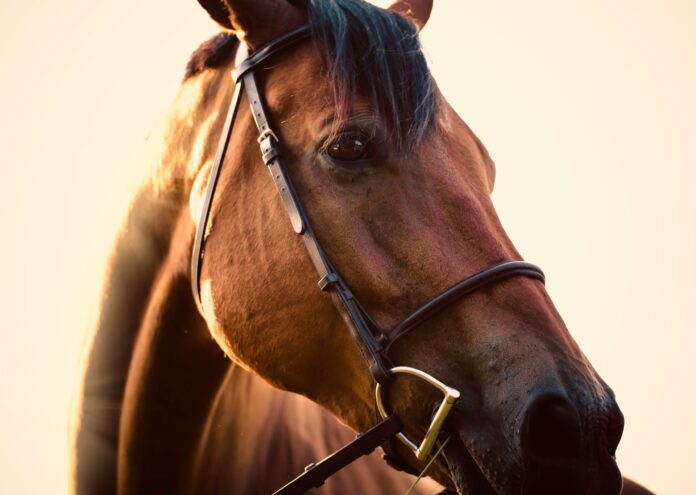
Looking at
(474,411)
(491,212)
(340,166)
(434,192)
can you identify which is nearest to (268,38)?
(340,166)

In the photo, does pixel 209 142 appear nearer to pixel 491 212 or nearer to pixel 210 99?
pixel 210 99

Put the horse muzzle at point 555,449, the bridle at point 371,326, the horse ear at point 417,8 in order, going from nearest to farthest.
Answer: the horse muzzle at point 555,449 → the bridle at point 371,326 → the horse ear at point 417,8

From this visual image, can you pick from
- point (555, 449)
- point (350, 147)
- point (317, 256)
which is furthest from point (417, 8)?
point (555, 449)

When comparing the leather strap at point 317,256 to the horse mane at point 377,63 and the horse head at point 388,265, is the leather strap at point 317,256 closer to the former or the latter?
the horse head at point 388,265

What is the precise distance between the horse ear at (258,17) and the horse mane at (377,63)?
0.09 m

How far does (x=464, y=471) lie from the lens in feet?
5.20

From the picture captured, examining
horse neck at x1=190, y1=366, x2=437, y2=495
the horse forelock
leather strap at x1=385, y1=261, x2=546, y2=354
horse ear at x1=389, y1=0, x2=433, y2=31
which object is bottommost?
horse neck at x1=190, y1=366, x2=437, y2=495

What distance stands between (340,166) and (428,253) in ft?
1.50

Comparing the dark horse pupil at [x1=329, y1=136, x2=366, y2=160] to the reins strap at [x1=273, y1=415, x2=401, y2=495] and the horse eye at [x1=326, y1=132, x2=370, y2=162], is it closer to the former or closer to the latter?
the horse eye at [x1=326, y1=132, x2=370, y2=162]

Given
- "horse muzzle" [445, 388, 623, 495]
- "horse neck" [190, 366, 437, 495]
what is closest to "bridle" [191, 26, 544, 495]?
"horse muzzle" [445, 388, 623, 495]

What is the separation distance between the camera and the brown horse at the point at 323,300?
1.54 metres

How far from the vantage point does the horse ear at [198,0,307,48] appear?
7.19 feet

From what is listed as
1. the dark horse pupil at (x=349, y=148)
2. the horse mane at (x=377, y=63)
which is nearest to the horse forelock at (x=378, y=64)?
the horse mane at (x=377, y=63)

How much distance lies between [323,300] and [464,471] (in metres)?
0.70
